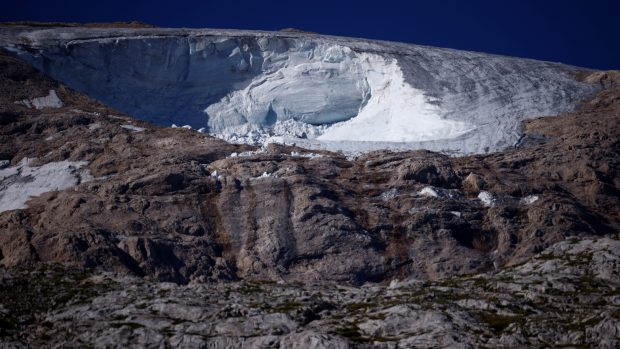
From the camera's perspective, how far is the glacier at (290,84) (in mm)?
89125

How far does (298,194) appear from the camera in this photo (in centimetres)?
7006

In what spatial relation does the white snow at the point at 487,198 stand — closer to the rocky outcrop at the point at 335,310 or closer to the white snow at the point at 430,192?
the white snow at the point at 430,192

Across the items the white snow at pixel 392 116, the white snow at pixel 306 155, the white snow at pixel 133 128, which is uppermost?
the white snow at pixel 392 116

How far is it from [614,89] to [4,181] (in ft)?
149

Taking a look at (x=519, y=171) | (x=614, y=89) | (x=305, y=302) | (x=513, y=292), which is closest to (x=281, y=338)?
(x=305, y=302)

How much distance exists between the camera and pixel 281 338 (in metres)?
49.5

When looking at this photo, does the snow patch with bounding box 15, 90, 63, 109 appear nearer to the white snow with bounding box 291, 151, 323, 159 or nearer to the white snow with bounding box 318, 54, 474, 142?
the white snow with bounding box 291, 151, 323, 159

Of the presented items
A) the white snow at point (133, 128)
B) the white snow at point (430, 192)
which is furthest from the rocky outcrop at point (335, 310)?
the white snow at point (133, 128)

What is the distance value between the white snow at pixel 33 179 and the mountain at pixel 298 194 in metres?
0.16

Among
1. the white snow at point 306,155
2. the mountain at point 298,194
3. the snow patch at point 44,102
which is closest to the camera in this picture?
the mountain at point 298,194

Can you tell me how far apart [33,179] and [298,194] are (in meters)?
16.4

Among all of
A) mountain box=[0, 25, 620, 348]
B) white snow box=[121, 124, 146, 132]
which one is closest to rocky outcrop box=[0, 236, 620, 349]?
mountain box=[0, 25, 620, 348]

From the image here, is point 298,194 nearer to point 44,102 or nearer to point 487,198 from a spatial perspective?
point 487,198

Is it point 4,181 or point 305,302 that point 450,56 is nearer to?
point 4,181
